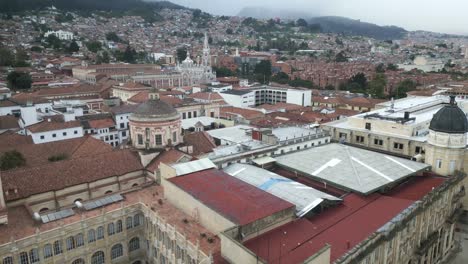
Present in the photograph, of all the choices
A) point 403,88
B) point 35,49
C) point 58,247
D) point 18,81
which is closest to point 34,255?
point 58,247

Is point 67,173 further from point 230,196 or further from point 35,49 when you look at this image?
point 35,49

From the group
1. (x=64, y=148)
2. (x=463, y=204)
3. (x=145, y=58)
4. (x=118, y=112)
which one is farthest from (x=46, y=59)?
(x=463, y=204)

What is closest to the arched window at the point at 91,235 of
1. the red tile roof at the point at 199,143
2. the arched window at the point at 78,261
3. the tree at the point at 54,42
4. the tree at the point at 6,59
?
the arched window at the point at 78,261

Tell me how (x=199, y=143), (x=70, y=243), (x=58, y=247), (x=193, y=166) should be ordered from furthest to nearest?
(x=199, y=143), (x=193, y=166), (x=70, y=243), (x=58, y=247)

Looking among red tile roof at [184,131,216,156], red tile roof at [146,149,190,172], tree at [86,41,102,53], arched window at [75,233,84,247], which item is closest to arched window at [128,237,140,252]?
arched window at [75,233,84,247]

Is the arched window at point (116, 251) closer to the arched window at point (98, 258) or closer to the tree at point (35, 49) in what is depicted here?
the arched window at point (98, 258)

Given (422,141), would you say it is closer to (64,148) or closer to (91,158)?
(91,158)

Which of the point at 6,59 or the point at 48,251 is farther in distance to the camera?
the point at 6,59

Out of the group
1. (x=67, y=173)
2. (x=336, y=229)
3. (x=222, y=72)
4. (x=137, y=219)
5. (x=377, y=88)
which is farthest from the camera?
(x=222, y=72)

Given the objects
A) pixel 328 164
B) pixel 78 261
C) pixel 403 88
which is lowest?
pixel 78 261
